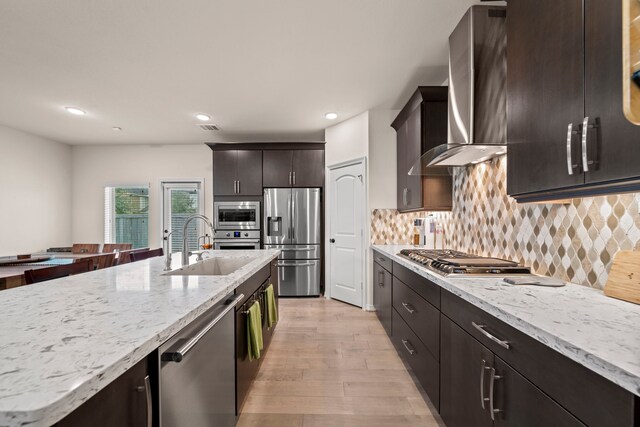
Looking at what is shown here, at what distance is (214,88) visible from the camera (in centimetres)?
323

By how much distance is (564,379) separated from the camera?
0.79m

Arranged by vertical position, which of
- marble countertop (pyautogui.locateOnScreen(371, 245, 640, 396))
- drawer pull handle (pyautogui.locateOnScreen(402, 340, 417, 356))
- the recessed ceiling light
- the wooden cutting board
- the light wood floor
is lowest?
the light wood floor

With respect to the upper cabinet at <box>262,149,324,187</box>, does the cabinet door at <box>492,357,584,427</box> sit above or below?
below

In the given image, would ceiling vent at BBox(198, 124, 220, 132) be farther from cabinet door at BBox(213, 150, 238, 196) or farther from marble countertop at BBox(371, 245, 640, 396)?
marble countertop at BBox(371, 245, 640, 396)

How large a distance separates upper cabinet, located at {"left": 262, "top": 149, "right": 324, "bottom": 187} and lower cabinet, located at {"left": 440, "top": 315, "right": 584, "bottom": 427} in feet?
11.7

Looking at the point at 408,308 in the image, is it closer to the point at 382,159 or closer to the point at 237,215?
the point at 382,159

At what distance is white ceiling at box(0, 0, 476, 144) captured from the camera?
203cm

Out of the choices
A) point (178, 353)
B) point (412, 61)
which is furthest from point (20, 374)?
point (412, 61)

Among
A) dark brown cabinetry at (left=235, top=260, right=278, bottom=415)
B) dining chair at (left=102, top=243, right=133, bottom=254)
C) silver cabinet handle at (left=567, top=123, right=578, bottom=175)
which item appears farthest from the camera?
dining chair at (left=102, top=243, right=133, bottom=254)

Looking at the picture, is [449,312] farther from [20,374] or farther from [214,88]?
[214,88]

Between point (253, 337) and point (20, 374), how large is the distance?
1.34 meters

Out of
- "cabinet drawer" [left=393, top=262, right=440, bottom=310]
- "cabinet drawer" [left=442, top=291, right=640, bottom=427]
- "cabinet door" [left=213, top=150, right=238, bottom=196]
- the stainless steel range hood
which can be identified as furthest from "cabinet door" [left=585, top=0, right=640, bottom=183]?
"cabinet door" [left=213, top=150, right=238, bottom=196]

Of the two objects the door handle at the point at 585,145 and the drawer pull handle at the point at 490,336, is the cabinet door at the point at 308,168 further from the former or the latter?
the door handle at the point at 585,145

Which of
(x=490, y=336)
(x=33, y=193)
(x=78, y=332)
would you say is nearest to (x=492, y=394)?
(x=490, y=336)
